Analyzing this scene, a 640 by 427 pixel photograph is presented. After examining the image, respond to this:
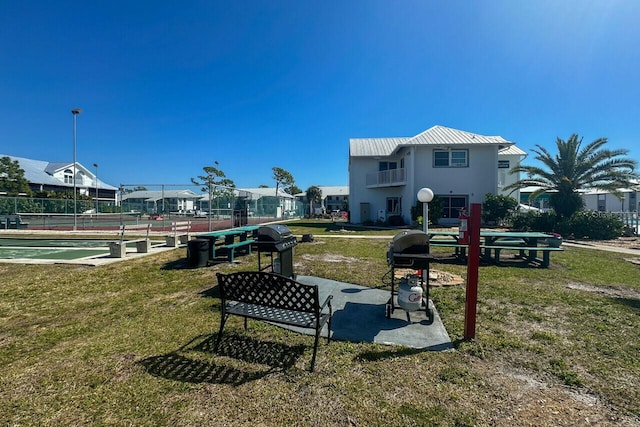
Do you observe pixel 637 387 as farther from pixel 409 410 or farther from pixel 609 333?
pixel 409 410

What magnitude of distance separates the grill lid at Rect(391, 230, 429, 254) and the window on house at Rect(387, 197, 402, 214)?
21117mm

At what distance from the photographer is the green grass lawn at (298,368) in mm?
2385

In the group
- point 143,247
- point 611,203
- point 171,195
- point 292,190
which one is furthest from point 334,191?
point 143,247

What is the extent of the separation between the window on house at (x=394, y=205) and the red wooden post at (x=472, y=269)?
71.2ft

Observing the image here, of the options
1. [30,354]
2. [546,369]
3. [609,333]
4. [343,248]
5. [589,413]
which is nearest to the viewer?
[589,413]

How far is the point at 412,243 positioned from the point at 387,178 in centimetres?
2144

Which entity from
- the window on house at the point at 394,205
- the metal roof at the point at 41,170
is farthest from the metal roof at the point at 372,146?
the metal roof at the point at 41,170

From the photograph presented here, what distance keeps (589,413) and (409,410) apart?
154cm

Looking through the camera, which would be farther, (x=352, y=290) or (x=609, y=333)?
(x=352, y=290)

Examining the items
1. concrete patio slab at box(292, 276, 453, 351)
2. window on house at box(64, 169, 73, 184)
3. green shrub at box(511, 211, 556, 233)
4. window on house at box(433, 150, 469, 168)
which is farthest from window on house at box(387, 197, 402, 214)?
window on house at box(64, 169, 73, 184)

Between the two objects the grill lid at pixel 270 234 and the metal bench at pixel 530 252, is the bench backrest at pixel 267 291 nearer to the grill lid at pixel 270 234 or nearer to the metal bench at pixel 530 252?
the grill lid at pixel 270 234

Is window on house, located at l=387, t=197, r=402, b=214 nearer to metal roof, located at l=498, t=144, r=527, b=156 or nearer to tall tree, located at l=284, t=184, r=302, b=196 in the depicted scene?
metal roof, located at l=498, t=144, r=527, b=156

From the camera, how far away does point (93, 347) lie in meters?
3.48

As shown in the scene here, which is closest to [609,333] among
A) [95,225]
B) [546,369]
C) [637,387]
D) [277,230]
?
[637,387]
